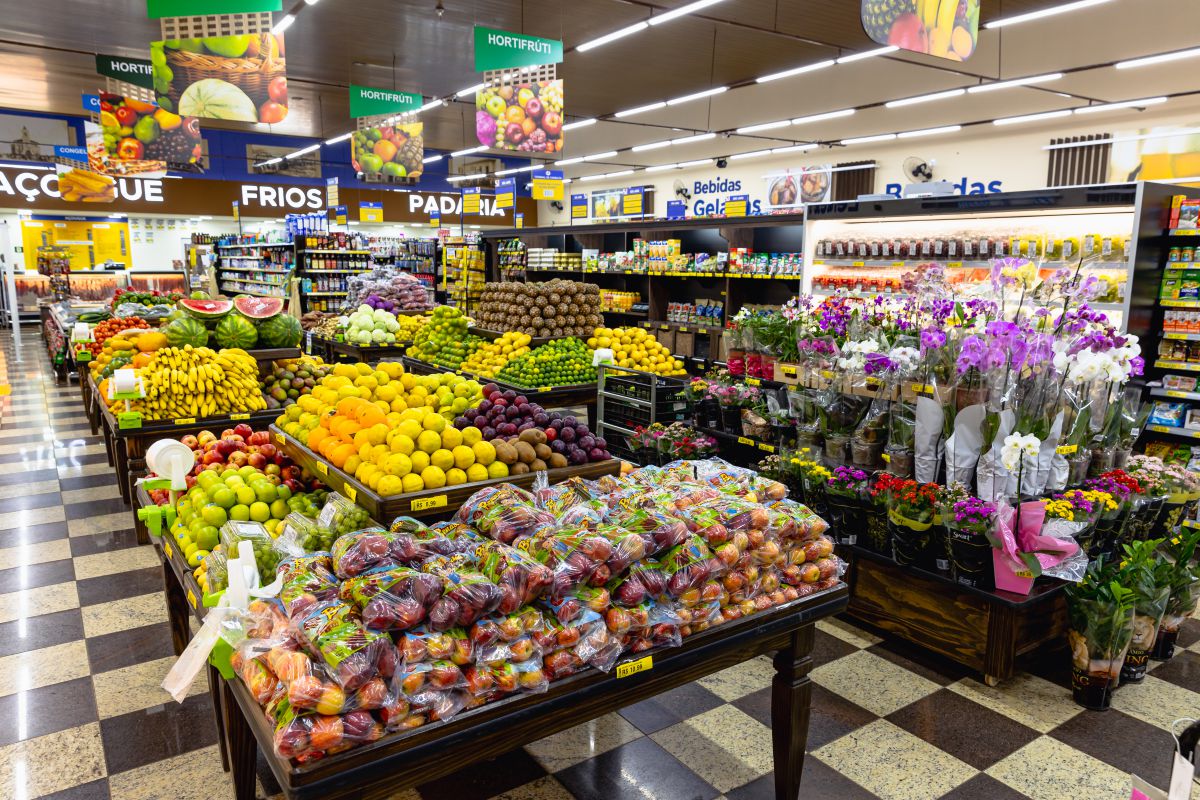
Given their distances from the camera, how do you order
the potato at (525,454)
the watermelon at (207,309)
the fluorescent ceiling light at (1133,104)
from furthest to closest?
the fluorescent ceiling light at (1133,104) < the watermelon at (207,309) < the potato at (525,454)

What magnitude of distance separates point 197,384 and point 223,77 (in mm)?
3052

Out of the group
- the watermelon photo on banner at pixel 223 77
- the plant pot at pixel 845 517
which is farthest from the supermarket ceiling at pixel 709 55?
the plant pot at pixel 845 517

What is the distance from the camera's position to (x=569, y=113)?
61.9 ft

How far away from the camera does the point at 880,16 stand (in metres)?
4.50

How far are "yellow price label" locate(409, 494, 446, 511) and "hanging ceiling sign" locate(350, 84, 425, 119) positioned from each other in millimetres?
8173

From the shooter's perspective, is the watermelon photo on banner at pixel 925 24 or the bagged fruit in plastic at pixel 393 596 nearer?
the bagged fruit in plastic at pixel 393 596

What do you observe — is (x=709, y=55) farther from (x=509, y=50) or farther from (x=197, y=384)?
(x=197, y=384)

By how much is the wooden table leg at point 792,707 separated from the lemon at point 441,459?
4.15ft

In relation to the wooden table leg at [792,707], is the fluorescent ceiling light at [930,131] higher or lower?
higher

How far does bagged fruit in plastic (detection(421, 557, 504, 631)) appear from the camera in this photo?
1.69m

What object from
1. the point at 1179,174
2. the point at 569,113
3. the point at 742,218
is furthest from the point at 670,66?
the point at 1179,174

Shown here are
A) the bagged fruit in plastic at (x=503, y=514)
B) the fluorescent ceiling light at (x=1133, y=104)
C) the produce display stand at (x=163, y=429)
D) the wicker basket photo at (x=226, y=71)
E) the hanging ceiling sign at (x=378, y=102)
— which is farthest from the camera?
the fluorescent ceiling light at (x=1133, y=104)

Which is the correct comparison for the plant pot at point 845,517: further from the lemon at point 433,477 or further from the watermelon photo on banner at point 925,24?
the watermelon photo on banner at point 925,24

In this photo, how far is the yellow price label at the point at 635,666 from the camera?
1.88 metres
